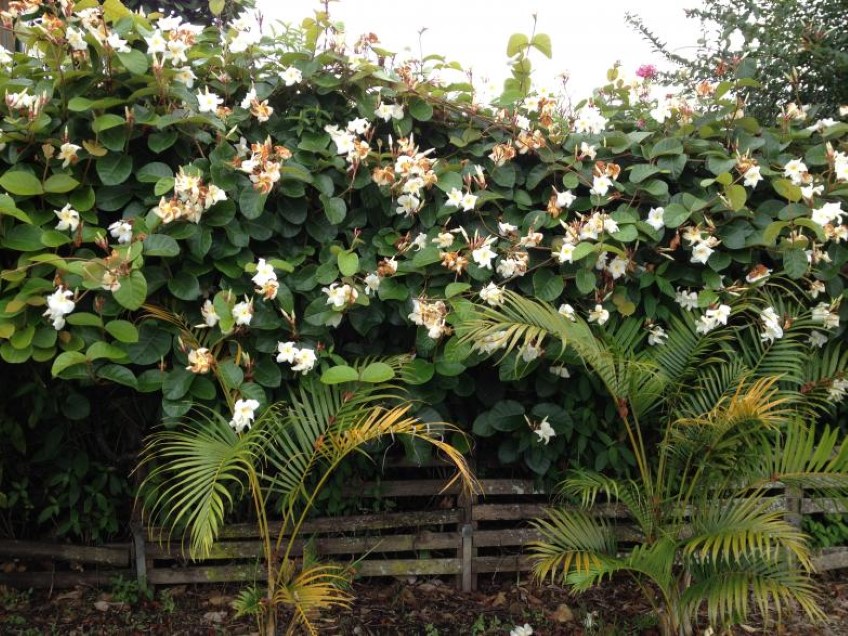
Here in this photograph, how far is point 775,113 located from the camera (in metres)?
3.48

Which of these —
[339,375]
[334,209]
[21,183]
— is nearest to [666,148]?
[334,209]

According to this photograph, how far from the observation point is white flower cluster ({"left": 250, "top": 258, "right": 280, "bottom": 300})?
232cm

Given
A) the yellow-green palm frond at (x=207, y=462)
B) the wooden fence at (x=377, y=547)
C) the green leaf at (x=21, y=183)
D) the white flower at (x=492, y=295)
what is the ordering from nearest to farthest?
the yellow-green palm frond at (x=207, y=462), the green leaf at (x=21, y=183), the white flower at (x=492, y=295), the wooden fence at (x=377, y=547)

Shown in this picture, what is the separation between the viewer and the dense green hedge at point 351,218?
230cm

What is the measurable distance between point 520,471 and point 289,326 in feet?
3.78

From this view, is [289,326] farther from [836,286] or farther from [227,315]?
[836,286]

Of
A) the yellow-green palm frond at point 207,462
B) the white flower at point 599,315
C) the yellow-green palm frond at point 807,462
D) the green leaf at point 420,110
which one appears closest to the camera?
the yellow-green palm frond at point 207,462

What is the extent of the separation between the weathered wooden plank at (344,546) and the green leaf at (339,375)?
0.77 meters


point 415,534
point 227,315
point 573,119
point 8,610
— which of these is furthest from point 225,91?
point 8,610

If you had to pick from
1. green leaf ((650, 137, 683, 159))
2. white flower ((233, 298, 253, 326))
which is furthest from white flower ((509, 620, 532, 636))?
green leaf ((650, 137, 683, 159))

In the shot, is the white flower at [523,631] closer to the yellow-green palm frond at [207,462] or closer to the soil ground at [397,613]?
the soil ground at [397,613]

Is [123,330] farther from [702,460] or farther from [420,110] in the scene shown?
[702,460]

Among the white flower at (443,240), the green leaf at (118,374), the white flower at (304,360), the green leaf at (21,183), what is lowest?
the green leaf at (118,374)

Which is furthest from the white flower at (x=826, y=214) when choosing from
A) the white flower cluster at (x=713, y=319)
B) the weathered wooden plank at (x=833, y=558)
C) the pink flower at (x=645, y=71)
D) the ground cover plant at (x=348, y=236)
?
the weathered wooden plank at (x=833, y=558)
